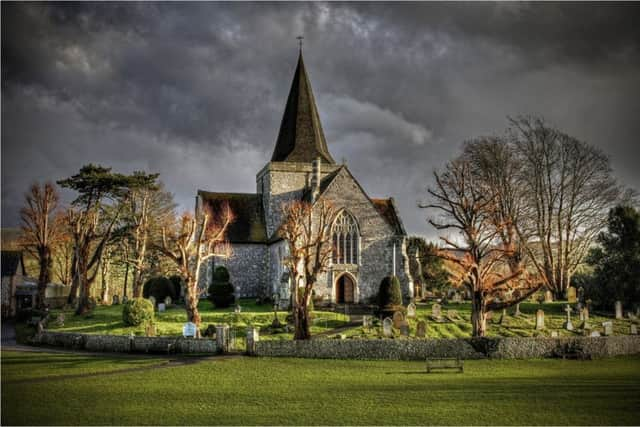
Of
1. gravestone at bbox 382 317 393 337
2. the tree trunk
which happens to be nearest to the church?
gravestone at bbox 382 317 393 337

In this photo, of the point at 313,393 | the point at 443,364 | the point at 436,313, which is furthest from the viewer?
the point at 436,313

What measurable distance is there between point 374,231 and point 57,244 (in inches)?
1119

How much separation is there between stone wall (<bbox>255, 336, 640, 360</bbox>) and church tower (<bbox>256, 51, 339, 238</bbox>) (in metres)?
20.4

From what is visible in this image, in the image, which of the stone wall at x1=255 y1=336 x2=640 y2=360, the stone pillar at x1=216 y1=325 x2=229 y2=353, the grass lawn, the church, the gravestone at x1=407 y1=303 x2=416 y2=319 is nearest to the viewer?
the grass lawn

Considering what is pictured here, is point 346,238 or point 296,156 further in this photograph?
point 296,156

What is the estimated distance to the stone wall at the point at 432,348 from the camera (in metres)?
21.1

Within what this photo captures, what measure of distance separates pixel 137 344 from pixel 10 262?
28919 millimetres

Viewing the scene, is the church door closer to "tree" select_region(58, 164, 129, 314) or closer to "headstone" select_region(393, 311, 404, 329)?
"headstone" select_region(393, 311, 404, 329)

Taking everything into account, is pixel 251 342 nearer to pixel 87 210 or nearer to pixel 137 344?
pixel 137 344

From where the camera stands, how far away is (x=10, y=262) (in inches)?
1781

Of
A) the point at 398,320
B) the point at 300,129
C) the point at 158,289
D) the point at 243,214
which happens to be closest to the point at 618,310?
the point at 398,320

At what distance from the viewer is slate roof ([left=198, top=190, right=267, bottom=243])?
41.2 meters

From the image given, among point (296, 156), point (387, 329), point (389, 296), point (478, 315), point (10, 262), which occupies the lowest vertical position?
point (387, 329)

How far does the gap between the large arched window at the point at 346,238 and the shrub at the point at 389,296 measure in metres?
5.60
